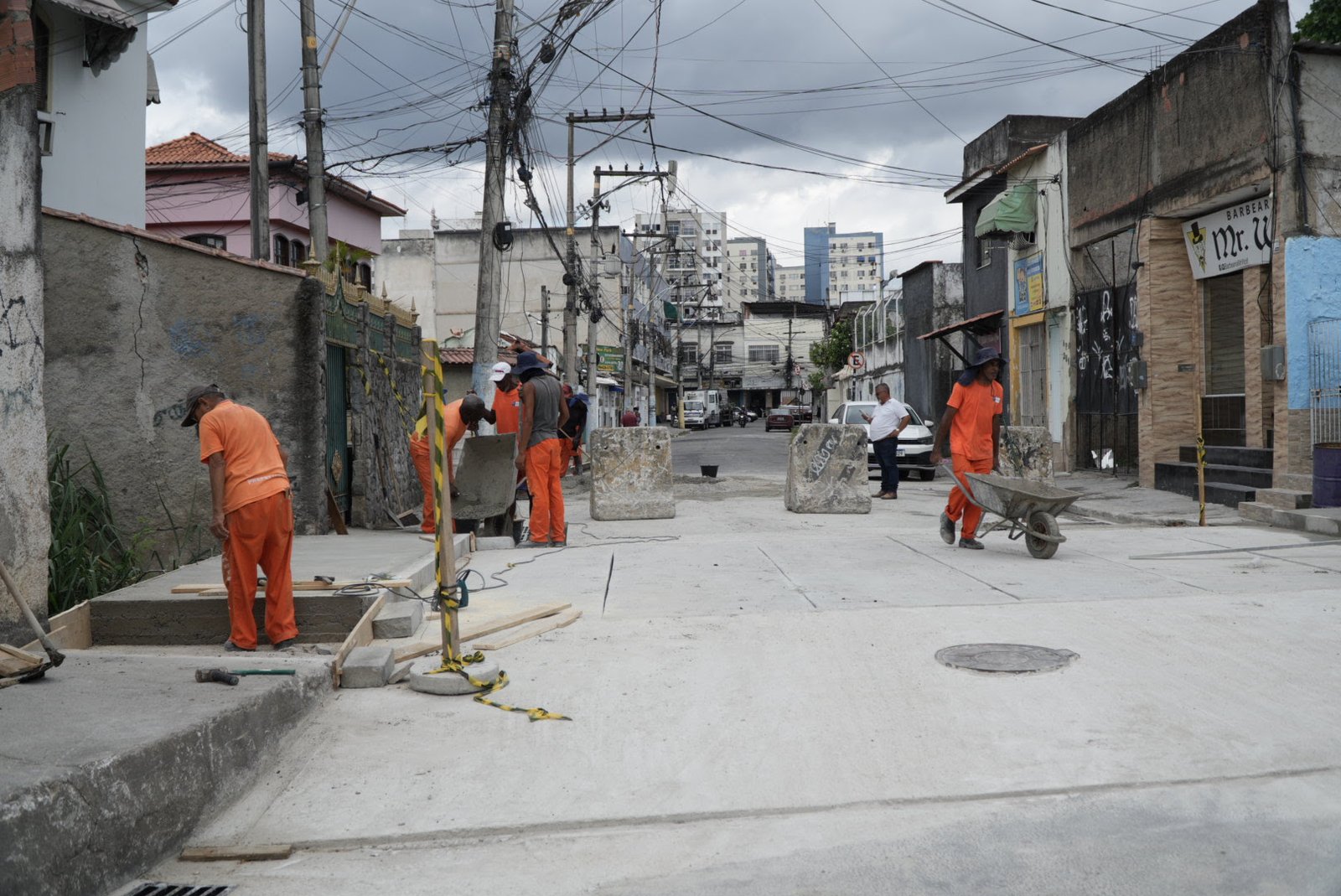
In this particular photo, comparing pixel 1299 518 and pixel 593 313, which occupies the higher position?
pixel 593 313

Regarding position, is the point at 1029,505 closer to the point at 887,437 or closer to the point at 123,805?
the point at 123,805

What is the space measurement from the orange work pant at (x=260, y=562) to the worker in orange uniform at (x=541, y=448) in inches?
182

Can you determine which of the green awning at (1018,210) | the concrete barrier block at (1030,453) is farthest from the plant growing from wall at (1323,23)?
the concrete barrier block at (1030,453)

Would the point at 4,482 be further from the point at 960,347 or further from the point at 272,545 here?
the point at 960,347

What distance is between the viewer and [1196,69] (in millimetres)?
16719

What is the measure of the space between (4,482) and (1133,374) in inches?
664

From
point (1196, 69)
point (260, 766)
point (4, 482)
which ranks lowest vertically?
point (260, 766)

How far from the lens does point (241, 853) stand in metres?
4.07

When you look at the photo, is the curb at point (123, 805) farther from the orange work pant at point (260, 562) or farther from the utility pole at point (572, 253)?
the utility pole at point (572, 253)

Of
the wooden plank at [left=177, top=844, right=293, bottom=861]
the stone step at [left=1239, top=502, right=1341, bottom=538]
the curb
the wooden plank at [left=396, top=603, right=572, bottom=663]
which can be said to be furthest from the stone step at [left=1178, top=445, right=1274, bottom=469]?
the wooden plank at [left=177, top=844, right=293, bottom=861]

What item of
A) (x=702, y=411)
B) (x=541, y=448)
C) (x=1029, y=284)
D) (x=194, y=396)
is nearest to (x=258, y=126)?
(x=541, y=448)

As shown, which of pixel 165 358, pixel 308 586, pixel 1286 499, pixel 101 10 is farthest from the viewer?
pixel 101 10

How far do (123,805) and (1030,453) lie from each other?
43.5 ft

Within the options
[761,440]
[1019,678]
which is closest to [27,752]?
[1019,678]
